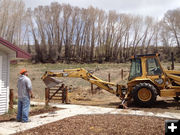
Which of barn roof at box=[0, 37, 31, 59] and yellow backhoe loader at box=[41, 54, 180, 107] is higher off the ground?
barn roof at box=[0, 37, 31, 59]

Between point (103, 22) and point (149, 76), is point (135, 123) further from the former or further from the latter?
point (103, 22)

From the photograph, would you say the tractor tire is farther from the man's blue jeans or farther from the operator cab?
the man's blue jeans

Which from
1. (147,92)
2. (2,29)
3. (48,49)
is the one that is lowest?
(147,92)

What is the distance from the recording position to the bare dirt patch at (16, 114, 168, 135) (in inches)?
211

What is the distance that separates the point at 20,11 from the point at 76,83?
17.4 metres

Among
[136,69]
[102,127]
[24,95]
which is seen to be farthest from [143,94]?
[24,95]

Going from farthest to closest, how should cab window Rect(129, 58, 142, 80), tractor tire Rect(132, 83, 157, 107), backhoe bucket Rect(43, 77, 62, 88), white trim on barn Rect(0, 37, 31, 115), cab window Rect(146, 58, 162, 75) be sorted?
1. backhoe bucket Rect(43, 77, 62, 88)
2. cab window Rect(129, 58, 142, 80)
3. cab window Rect(146, 58, 162, 75)
4. tractor tire Rect(132, 83, 157, 107)
5. white trim on barn Rect(0, 37, 31, 115)

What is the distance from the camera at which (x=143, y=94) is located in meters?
9.73

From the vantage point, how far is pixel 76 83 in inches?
701

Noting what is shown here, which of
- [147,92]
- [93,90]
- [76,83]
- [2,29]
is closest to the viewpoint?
[147,92]

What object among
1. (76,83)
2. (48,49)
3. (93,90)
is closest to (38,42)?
(48,49)

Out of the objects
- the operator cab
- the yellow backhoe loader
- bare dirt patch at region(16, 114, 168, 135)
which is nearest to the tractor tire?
the yellow backhoe loader

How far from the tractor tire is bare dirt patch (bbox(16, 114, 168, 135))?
2.77 meters

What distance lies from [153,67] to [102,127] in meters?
5.29
